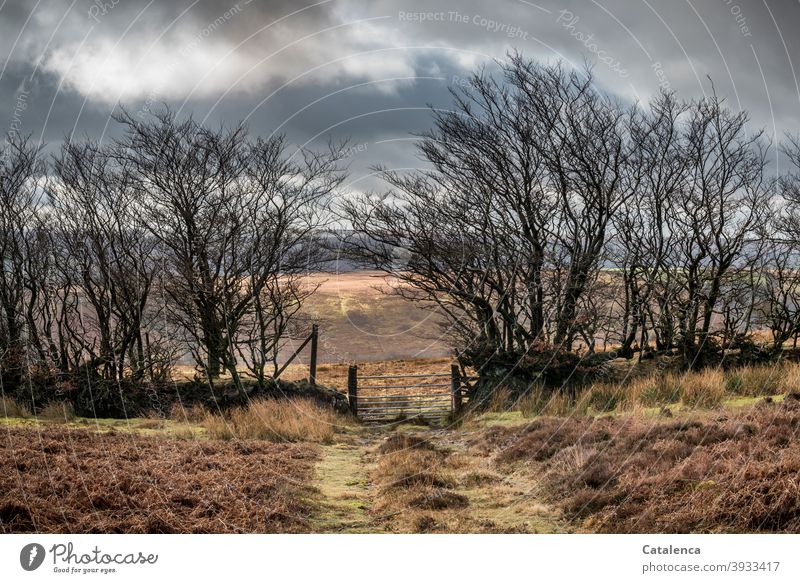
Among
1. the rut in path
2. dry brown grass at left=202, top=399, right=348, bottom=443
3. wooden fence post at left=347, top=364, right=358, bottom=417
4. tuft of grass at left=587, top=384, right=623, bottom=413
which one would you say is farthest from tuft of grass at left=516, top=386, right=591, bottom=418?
wooden fence post at left=347, top=364, right=358, bottom=417

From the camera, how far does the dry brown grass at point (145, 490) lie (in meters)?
6.73

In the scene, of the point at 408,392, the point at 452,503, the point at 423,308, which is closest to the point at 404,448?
the point at 452,503

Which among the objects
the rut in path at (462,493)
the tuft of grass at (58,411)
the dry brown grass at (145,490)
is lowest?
the rut in path at (462,493)

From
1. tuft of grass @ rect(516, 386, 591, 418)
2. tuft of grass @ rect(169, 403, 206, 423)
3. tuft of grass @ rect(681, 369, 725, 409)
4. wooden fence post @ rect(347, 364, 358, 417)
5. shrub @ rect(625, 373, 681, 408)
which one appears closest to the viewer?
tuft of grass @ rect(681, 369, 725, 409)

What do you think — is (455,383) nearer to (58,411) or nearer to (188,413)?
(188,413)

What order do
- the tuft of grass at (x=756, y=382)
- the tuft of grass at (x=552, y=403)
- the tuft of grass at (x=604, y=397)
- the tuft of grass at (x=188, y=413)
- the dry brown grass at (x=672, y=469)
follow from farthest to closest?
1. the tuft of grass at (x=188, y=413)
2. the tuft of grass at (x=604, y=397)
3. the tuft of grass at (x=552, y=403)
4. the tuft of grass at (x=756, y=382)
5. the dry brown grass at (x=672, y=469)

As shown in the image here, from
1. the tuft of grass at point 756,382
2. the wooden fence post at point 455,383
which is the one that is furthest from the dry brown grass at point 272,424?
the tuft of grass at point 756,382

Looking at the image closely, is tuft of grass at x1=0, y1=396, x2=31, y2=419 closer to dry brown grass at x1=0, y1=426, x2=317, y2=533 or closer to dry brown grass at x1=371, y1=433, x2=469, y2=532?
dry brown grass at x1=0, y1=426, x2=317, y2=533

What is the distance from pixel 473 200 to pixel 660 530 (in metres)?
9.12

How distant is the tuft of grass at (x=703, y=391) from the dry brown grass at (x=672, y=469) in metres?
1.48

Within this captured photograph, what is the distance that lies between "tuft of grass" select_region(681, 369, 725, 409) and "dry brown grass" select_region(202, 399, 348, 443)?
6.63 metres

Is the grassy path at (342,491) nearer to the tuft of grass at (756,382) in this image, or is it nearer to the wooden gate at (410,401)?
the wooden gate at (410,401)

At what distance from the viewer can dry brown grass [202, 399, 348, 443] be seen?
39.7 feet
